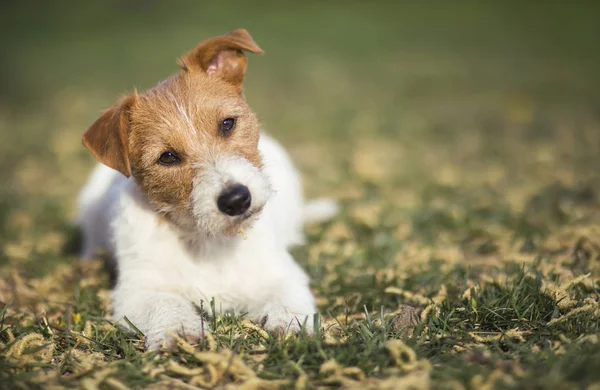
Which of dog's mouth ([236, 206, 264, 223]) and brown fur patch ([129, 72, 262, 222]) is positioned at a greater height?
brown fur patch ([129, 72, 262, 222])

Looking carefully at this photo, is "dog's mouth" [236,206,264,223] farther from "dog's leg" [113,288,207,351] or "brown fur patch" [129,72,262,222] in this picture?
"dog's leg" [113,288,207,351]

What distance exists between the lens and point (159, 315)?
3.37 metres

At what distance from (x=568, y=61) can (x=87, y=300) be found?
12.7m

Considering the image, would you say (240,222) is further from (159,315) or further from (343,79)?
(343,79)

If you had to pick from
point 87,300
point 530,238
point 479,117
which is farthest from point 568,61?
point 87,300

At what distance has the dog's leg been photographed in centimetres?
319

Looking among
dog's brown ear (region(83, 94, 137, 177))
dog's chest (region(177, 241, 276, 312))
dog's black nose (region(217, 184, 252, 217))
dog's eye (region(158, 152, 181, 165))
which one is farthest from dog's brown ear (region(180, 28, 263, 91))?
dog's chest (region(177, 241, 276, 312))

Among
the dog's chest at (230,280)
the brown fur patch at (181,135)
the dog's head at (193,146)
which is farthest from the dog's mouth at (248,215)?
the dog's chest at (230,280)

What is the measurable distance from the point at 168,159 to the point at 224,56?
3.04 feet

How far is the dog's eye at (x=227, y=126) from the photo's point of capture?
12.3 ft

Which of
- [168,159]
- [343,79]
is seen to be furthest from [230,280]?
[343,79]

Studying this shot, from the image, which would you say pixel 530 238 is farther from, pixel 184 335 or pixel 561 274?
pixel 184 335

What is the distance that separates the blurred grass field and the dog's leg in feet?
0.35

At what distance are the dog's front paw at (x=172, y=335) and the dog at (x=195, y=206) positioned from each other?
0.06ft
